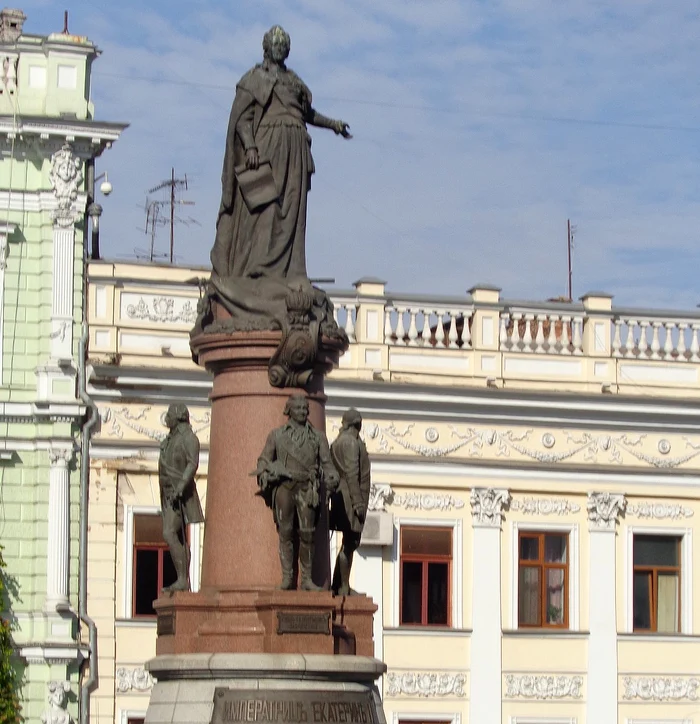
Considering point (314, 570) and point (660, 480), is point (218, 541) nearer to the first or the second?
point (314, 570)

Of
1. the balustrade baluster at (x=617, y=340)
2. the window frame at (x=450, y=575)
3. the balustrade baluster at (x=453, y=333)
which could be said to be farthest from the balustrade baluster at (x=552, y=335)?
the window frame at (x=450, y=575)

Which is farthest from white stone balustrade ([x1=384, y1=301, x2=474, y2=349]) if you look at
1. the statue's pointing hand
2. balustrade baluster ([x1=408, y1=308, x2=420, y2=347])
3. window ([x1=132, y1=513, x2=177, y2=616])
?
the statue's pointing hand

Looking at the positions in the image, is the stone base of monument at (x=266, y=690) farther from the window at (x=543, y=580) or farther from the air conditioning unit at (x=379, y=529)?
the window at (x=543, y=580)

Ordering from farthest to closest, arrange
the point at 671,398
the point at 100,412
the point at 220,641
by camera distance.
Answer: the point at 671,398 < the point at 100,412 < the point at 220,641

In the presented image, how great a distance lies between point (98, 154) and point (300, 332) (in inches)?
571

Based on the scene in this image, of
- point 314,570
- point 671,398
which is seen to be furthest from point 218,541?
point 671,398

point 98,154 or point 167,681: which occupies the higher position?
point 98,154

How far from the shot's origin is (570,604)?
30.5 m

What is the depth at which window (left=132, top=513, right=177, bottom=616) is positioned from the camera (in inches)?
1139

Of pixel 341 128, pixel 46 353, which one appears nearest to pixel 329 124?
pixel 341 128

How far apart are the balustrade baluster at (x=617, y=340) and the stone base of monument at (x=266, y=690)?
1647 centimetres

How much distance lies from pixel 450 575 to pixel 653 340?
4.55 m

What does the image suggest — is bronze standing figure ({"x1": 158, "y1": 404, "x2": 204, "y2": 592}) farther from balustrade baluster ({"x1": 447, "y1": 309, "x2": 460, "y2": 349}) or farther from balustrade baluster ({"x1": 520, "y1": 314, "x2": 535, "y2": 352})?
balustrade baluster ({"x1": 520, "y1": 314, "x2": 535, "y2": 352})

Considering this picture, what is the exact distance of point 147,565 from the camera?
95.1 ft
